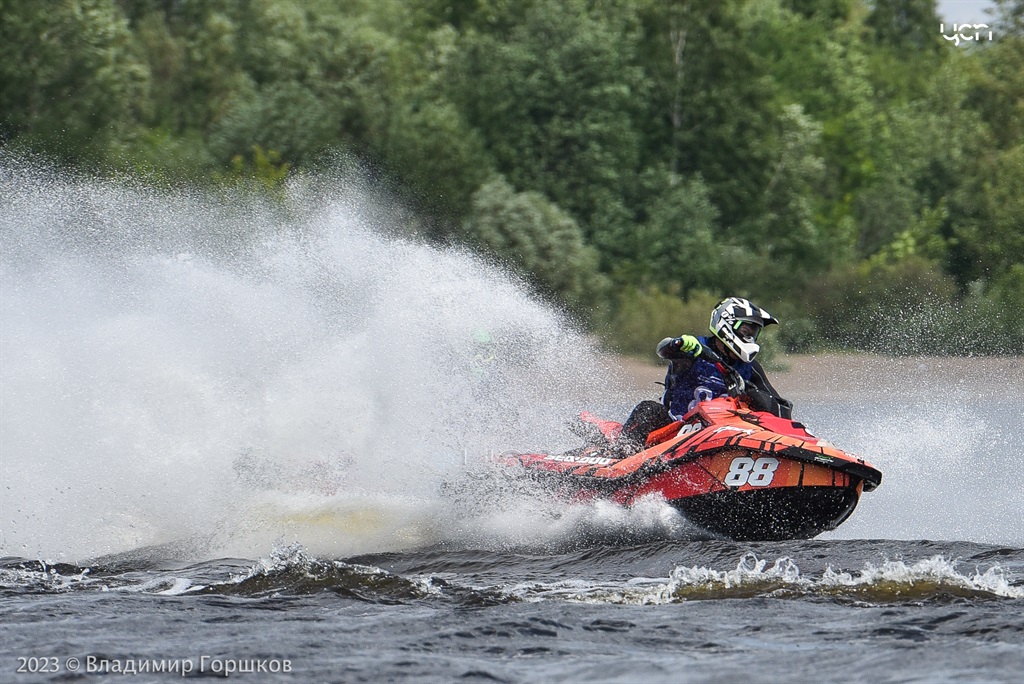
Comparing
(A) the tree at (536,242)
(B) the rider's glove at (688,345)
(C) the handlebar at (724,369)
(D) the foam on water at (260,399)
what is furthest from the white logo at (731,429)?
(A) the tree at (536,242)

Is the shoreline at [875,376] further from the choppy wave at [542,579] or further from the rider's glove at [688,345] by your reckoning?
the choppy wave at [542,579]

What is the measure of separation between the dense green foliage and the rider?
2480 cm

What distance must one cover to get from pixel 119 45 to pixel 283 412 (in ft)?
129

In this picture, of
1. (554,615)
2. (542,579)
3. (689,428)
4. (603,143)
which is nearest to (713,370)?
(689,428)

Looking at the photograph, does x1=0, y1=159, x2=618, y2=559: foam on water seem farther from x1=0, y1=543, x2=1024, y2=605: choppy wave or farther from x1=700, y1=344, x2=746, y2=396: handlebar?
x1=700, y1=344, x2=746, y2=396: handlebar

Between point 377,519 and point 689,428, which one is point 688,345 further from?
point 377,519

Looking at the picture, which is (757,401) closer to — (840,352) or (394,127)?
(840,352)

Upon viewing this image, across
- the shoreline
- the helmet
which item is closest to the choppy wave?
the helmet

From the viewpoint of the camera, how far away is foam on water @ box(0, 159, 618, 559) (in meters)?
13.3

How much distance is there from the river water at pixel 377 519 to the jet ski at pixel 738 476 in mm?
209

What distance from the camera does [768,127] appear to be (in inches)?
2062

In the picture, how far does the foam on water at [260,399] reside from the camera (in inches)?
525

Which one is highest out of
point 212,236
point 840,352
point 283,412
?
point 212,236

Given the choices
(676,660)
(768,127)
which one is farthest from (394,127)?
(676,660)
